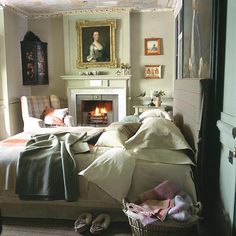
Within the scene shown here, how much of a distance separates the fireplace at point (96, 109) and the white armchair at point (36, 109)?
1.68 ft

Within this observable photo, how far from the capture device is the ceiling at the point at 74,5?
16.5ft

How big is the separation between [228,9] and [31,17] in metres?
5.22

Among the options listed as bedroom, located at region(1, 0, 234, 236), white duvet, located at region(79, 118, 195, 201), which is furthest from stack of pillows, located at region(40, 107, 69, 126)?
white duvet, located at region(79, 118, 195, 201)

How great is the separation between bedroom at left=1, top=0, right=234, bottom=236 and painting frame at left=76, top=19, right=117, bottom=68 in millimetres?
187

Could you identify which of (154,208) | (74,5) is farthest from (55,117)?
(154,208)

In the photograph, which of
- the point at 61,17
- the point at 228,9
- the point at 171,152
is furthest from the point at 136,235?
the point at 61,17

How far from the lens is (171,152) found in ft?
7.34

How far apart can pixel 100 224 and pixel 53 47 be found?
4740 millimetres

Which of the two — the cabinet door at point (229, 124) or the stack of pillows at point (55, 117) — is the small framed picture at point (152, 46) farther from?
the cabinet door at point (229, 124)

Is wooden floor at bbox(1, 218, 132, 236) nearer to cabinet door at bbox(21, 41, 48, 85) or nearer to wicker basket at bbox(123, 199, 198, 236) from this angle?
wicker basket at bbox(123, 199, 198, 236)

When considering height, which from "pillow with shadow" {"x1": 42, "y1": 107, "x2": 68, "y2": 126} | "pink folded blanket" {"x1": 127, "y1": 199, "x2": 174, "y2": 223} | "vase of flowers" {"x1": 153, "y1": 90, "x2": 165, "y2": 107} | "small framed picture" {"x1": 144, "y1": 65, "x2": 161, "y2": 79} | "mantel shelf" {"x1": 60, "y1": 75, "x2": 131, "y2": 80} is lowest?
"pink folded blanket" {"x1": 127, "y1": 199, "x2": 174, "y2": 223}

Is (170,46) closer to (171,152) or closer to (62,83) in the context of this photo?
(62,83)

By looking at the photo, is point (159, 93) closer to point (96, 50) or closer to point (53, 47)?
point (96, 50)

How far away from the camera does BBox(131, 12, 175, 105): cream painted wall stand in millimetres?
5598
